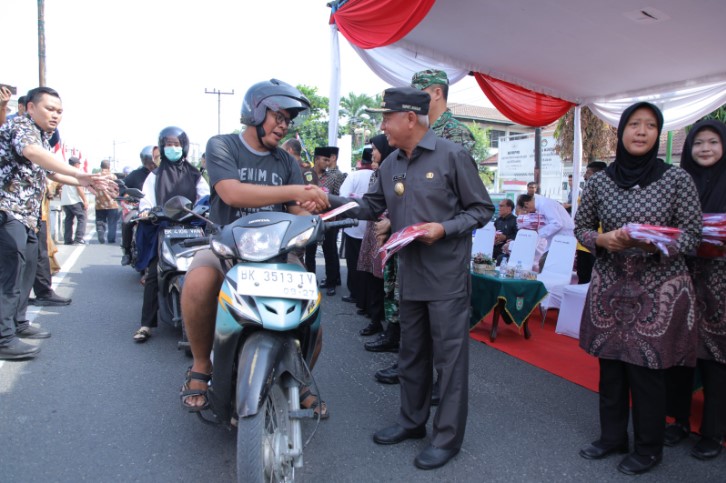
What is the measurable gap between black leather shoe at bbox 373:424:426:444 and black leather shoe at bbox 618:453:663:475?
3.53ft

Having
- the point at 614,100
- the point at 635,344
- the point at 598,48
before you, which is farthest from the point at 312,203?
the point at 614,100

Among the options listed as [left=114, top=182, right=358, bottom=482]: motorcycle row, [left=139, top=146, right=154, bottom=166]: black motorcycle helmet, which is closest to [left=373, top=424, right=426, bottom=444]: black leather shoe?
[left=114, top=182, right=358, bottom=482]: motorcycle row

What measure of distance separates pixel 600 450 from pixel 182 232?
3779 mm

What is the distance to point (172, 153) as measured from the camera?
5.06 meters

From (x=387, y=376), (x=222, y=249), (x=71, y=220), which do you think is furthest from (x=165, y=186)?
(x=71, y=220)

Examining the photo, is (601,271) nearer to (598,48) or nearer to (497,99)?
(598,48)

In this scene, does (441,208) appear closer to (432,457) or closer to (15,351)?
(432,457)

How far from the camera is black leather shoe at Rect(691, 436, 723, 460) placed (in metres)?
2.90

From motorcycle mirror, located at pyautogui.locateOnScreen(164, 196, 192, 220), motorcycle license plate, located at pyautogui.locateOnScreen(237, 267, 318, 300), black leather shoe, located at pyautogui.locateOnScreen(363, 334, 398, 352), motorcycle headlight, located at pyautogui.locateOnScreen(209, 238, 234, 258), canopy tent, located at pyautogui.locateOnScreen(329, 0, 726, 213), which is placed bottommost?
black leather shoe, located at pyautogui.locateOnScreen(363, 334, 398, 352)

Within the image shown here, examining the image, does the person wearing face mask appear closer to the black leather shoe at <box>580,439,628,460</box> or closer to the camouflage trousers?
the camouflage trousers

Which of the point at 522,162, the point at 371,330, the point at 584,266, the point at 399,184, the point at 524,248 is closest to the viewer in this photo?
the point at 399,184

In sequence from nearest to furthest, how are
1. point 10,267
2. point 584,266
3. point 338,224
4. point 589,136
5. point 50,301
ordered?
point 338,224 → point 10,267 → point 50,301 → point 584,266 → point 589,136

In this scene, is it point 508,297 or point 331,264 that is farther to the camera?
point 331,264

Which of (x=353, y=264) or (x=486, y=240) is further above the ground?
(x=486, y=240)
